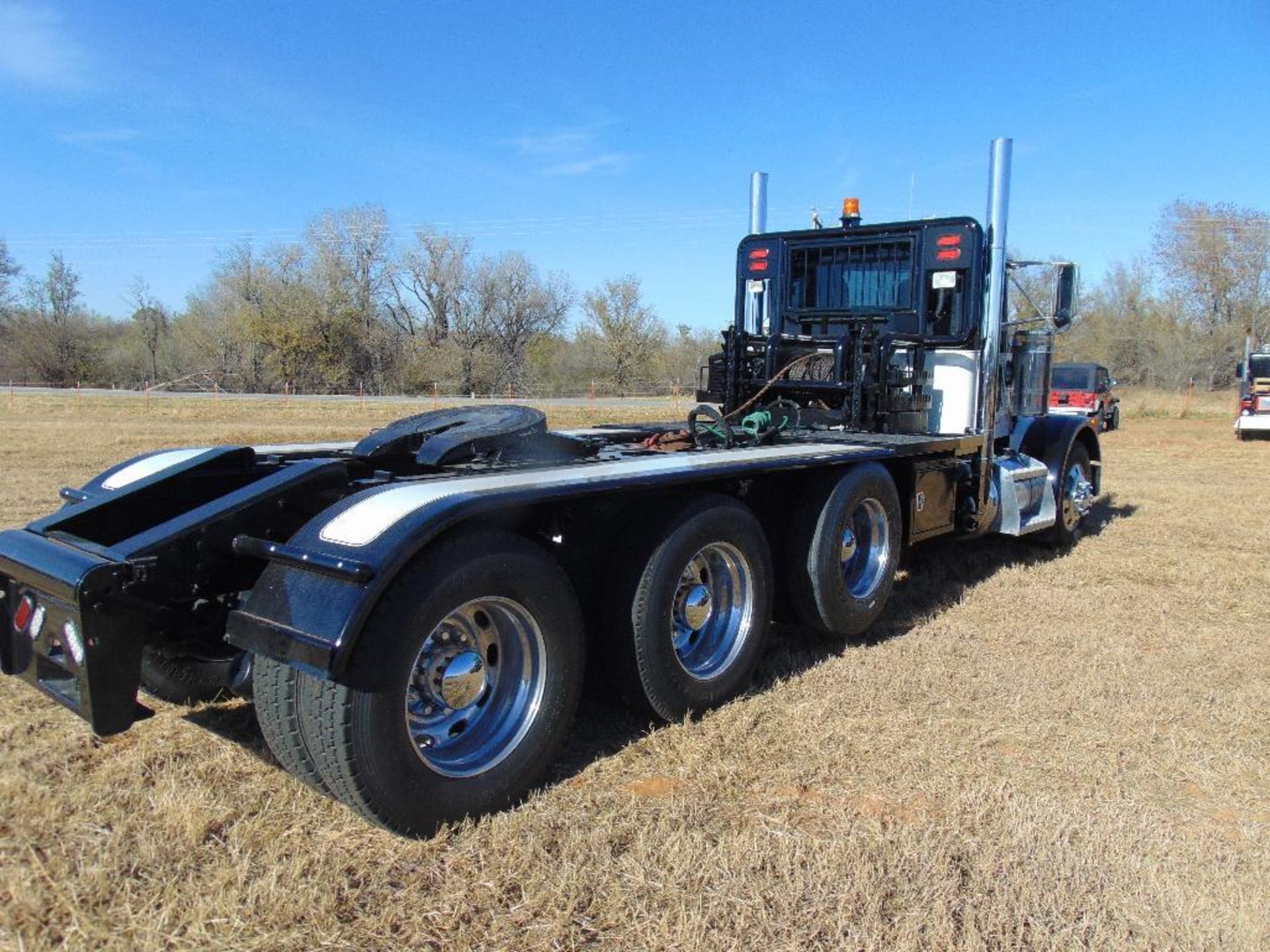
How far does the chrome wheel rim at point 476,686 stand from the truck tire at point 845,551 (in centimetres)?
192

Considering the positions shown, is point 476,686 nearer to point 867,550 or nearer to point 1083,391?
point 867,550

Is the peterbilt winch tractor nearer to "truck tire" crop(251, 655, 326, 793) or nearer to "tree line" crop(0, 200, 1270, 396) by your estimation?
"truck tire" crop(251, 655, 326, 793)

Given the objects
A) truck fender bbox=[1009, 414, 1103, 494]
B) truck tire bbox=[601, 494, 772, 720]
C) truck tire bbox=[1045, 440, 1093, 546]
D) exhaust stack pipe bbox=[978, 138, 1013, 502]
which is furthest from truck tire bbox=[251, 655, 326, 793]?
truck tire bbox=[1045, 440, 1093, 546]

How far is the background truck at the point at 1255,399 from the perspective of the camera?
21031 mm

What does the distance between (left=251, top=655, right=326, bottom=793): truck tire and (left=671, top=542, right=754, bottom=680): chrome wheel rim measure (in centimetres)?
Answer: 161

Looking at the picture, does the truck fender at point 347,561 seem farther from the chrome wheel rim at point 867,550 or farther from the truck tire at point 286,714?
the chrome wheel rim at point 867,550

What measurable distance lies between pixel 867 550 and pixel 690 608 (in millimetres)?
1711

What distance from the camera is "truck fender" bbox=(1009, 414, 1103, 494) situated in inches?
295

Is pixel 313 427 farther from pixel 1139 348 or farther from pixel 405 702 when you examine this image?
pixel 1139 348

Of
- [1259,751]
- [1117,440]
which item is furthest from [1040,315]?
[1117,440]

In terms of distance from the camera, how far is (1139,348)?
156 feet

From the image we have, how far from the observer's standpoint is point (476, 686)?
3.10 metres

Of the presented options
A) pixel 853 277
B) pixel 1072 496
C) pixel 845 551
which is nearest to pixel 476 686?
pixel 845 551

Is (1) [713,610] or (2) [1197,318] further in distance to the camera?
(2) [1197,318]
